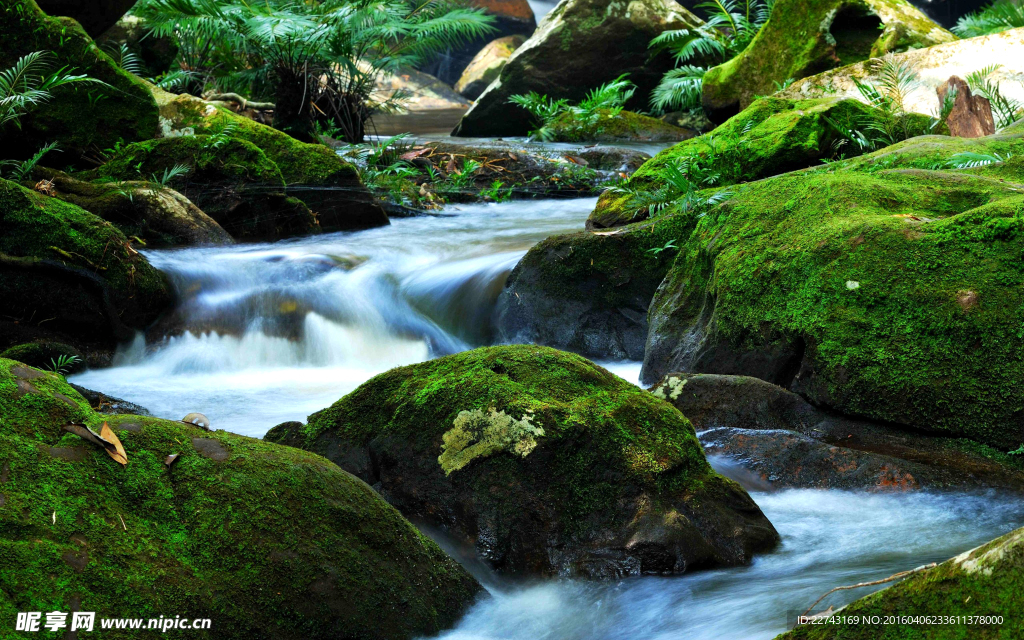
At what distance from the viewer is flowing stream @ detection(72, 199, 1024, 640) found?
2361 millimetres

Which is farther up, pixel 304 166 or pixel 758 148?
pixel 758 148

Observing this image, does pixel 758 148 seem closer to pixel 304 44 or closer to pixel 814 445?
pixel 814 445

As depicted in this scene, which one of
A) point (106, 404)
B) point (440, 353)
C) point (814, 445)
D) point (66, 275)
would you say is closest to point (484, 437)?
point (814, 445)

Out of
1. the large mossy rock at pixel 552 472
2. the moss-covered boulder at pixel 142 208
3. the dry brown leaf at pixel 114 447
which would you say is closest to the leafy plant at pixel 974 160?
the large mossy rock at pixel 552 472

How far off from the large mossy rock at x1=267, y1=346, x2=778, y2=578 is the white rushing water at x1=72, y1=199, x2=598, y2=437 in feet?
5.83

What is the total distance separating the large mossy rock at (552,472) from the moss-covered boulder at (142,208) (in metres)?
4.47

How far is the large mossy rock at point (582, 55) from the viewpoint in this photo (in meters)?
14.7

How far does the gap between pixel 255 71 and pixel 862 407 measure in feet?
36.1

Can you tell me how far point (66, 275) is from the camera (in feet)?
17.4

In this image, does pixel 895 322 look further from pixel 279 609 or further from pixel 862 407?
pixel 279 609

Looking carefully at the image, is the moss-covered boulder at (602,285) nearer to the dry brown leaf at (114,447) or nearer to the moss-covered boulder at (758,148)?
the moss-covered boulder at (758,148)

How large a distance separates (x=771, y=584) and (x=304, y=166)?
696 cm

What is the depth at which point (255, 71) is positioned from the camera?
12117 millimetres

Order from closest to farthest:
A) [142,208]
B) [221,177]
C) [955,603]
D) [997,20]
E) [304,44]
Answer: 1. [955,603]
2. [142,208]
3. [221,177]
4. [304,44]
5. [997,20]
